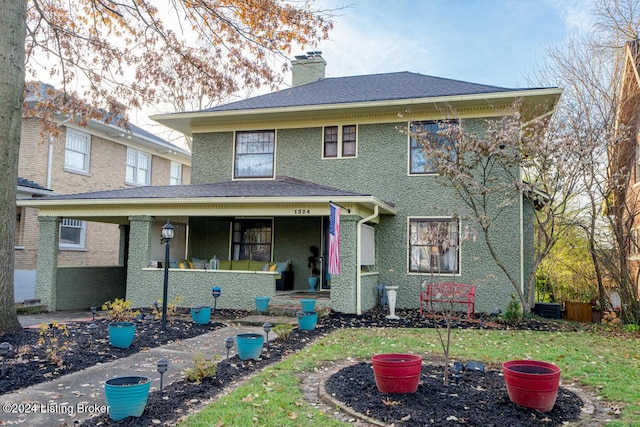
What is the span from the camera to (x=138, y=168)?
2170 cm

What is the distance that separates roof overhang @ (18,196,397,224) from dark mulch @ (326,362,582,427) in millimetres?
6009

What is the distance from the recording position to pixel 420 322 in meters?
11.3

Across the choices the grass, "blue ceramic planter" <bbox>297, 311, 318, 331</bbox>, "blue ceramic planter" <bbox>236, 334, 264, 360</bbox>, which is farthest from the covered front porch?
"blue ceramic planter" <bbox>236, 334, 264, 360</bbox>

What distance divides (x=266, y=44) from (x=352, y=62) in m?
8.72

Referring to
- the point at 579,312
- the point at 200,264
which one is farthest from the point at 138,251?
the point at 579,312

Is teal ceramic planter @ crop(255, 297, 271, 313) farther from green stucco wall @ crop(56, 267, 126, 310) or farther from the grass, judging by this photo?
green stucco wall @ crop(56, 267, 126, 310)

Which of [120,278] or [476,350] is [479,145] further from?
[120,278]

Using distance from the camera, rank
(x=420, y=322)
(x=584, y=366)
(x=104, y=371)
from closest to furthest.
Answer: (x=104, y=371), (x=584, y=366), (x=420, y=322)

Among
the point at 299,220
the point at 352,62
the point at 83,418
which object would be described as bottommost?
the point at 83,418

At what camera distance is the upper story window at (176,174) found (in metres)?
24.2

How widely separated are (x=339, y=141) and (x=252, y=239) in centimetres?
398

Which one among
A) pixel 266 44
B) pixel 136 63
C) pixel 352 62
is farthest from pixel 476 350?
pixel 352 62

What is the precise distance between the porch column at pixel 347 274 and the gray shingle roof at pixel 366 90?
12.9 feet

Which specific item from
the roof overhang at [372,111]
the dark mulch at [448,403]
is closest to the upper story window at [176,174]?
the roof overhang at [372,111]
